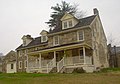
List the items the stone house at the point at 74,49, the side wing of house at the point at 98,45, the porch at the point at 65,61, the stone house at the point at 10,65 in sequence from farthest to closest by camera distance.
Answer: the stone house at the point at 10,65 → the side wing of house at the point at 98,45 → the stone house at the point at 74,49 → the porch at the point at 65,61

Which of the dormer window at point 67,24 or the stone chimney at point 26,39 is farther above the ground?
the dormer window at point 67,24

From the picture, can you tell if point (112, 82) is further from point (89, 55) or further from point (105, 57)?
point (105, 57)

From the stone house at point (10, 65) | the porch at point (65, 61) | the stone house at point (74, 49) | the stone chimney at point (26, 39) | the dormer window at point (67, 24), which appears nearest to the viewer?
the porch at point (65, 61)

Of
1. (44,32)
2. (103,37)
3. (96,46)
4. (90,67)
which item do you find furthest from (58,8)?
(90,67)

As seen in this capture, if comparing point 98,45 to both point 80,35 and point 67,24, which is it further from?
point 67,24

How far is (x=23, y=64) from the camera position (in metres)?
39.0

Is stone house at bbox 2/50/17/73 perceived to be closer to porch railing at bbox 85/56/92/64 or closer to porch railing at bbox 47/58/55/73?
porch railing at bbox 47/58/55/73

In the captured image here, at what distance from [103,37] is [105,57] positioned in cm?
350

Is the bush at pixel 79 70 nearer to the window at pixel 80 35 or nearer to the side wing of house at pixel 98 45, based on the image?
the side wing of house at pixel 98 45

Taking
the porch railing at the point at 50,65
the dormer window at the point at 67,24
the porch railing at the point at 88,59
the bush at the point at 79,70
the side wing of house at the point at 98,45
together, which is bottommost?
the bush at the point at 79,70

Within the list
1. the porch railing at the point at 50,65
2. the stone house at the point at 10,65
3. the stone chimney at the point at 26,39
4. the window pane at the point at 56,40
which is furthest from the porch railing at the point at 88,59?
the stone house at the point at 10,65

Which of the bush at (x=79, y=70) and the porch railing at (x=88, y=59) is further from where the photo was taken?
the porch railing at (x=88, y=59)

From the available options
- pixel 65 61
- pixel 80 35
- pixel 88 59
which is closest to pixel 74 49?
pixel 80 35

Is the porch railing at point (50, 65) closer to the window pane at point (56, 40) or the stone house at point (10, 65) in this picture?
the window pane at point (56, 40)
